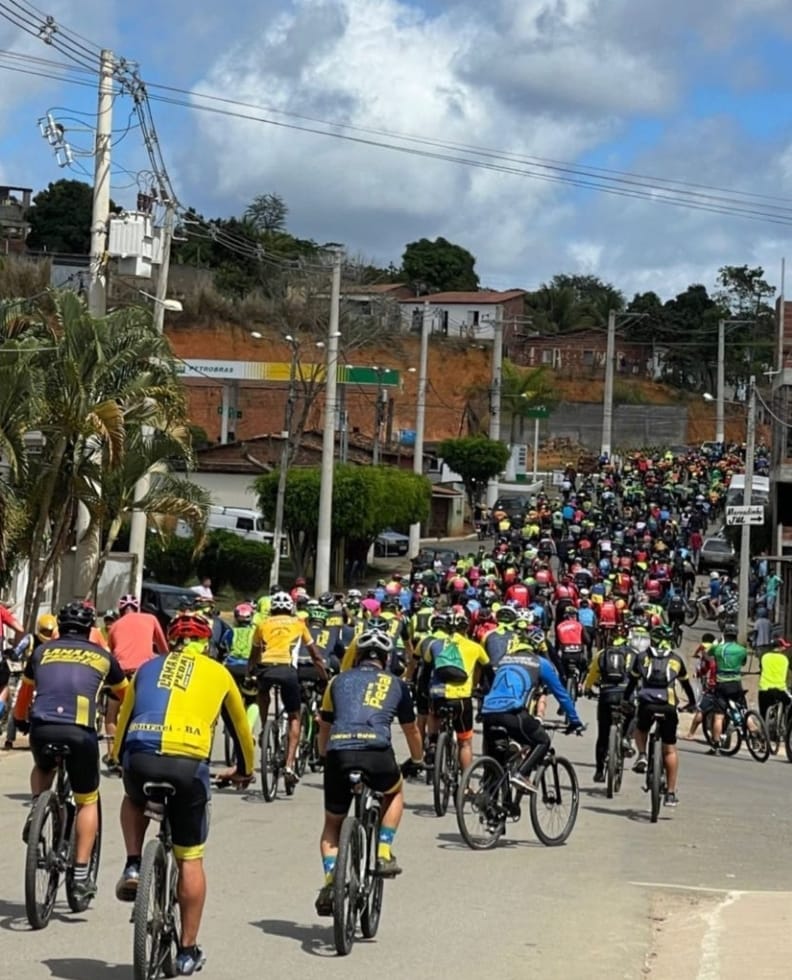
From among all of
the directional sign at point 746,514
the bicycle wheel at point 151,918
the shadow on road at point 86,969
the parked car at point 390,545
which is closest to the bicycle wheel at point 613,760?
the shadow on road at point 86,969

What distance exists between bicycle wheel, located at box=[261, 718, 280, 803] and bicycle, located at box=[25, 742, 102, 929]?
5348 millimetres

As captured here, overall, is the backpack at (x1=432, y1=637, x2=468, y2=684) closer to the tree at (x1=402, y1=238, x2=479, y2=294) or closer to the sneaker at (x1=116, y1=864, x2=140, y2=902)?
the sneaker at (x1=116, y1=864, x2=140, y2=902)

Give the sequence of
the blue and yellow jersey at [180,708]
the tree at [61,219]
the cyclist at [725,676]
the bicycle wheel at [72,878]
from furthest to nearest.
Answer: the tree at [61,219] → the cyclist at [725,676] → the bicycle wheel at [72,878] → the blue and yellow jersey at [180,708]

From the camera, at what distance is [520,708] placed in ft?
44.6

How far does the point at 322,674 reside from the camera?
1553cm

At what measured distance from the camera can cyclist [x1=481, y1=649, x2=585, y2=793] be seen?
1347 centimetres

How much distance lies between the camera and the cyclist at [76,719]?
9477 mm

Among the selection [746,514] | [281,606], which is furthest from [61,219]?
[281,606]

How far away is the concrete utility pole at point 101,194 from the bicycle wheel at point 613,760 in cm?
1174

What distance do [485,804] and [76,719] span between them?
469 cm

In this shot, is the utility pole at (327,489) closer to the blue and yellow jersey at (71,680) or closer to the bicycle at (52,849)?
the blue and yellow jersey at (71,680)

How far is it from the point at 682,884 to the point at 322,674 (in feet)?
14.2

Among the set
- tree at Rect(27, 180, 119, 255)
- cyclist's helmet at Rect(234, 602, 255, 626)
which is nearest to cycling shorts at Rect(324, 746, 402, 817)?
cyclist's helmet at Rect(234, 602, 255, 626)

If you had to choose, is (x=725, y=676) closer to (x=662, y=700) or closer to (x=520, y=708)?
(x=662, y=700)
